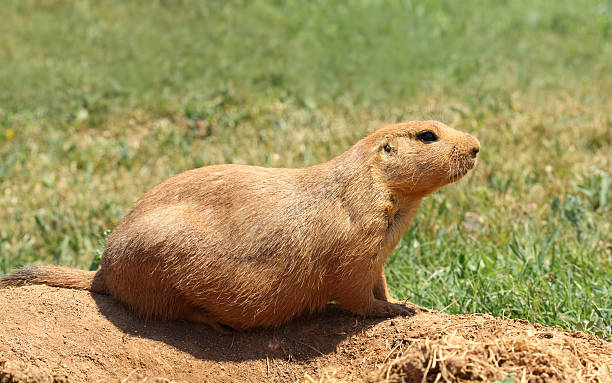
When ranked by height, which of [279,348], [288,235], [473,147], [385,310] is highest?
[473,147]

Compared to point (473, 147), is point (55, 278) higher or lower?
lower

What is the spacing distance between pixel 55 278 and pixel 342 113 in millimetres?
4928

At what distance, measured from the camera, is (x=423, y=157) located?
384 centimetres

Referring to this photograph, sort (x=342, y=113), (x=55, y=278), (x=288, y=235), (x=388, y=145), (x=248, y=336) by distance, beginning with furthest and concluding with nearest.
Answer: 1. (x=342, y=113)
2. (x=55, y=278)
3. (x=248, y=336)
4. (x=388, y=145)
5. (x=288, y=235)

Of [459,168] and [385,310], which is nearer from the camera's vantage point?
[459,168]

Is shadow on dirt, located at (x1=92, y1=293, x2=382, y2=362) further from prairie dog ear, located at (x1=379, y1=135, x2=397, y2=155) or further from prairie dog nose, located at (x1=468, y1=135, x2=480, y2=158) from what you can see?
prairie dog nose, located at (x1=468, y1=135, x2=480, y2=158)

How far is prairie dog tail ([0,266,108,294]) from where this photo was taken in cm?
428

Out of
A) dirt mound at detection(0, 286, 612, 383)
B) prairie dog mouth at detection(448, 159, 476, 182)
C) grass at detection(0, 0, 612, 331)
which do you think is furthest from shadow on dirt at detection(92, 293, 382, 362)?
prairie dog mouth at detection(448, 159, 476, 182)

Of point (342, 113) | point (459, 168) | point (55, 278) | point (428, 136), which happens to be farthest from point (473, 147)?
point (342, 113)

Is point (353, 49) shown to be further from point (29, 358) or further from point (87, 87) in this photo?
point (29, 358)

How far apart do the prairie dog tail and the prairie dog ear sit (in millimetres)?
1948

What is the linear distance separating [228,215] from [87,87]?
5.85m

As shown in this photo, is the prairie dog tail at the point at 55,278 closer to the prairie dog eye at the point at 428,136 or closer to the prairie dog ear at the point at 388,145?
the prairie dog ear at the point at 388,145

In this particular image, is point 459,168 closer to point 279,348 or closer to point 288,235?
point 288,235
